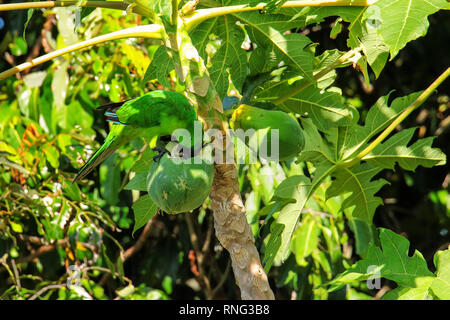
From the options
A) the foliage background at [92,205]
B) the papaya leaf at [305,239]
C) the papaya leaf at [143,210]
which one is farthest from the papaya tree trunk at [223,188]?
the papaya leaf at [305,239]

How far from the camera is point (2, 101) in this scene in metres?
2.59

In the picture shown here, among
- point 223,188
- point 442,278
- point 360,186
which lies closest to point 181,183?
point 223,188

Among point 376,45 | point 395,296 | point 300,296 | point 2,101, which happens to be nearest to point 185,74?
point 376,45

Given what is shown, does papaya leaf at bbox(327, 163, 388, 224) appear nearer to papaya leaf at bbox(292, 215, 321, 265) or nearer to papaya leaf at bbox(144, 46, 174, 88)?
papaya leaf at bbox(144, 46, 174, 88)

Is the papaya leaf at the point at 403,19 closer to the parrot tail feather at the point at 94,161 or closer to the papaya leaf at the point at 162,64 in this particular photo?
the papaya leaf at the point at 162,64

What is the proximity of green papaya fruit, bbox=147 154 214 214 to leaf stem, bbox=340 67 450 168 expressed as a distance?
0.49 metres

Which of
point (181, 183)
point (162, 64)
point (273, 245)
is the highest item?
point (162, 64)

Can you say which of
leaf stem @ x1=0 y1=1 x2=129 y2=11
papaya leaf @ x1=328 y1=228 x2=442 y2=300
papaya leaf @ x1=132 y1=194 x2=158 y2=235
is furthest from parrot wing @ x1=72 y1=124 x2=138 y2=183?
papaya leaf @ x1=328 y1=228 x2=442 y2=300

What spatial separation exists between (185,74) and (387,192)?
8.77ft

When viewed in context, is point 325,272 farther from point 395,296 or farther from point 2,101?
point 2,101

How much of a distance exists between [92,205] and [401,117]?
1.37m

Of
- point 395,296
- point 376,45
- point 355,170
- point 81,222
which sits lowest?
point 81,222

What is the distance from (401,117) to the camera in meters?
1.33

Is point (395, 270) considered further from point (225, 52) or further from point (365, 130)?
point (225, 52)
